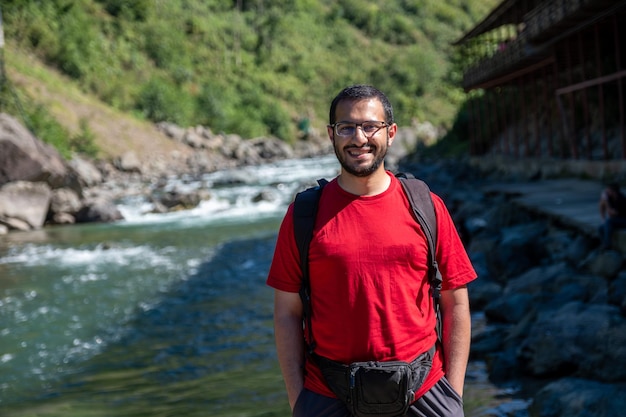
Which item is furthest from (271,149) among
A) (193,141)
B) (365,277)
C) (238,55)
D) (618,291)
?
(365,277)

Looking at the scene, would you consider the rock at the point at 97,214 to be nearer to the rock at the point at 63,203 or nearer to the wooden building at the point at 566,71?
the rock at the point at 63,203

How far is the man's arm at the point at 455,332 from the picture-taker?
2.95m

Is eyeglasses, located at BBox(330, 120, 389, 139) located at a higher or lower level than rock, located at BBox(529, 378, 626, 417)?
higher

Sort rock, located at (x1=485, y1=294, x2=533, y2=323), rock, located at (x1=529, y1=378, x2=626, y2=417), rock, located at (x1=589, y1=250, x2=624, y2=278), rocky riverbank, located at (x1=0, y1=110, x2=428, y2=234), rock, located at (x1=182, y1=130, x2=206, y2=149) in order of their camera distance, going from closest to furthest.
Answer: rock, located at (x1=529, y1=378, x2=626, y2=417) → rock, located at (x1=485, y1=294, x2=533, y2=323) → rock, located at (x1=589, y1=250, x2=624, y2=278) → rocky riverbank, located at (x1=0, y1=110, x2=428, y2=234) → rock, located at (x1=182, y1=130, x2=206, y2=149)

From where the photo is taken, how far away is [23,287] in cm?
1337

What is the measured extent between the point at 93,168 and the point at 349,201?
3129 centimetres

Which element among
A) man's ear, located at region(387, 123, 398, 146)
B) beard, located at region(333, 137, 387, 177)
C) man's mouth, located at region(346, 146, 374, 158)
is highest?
man's ear, located at region(387, 123, 398, 146)

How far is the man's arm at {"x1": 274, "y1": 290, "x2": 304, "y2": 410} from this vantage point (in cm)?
295

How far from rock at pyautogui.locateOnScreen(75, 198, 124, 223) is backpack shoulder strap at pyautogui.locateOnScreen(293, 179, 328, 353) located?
2084 cm

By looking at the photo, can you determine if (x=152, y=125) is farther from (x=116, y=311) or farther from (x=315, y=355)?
(x=315, y=355)

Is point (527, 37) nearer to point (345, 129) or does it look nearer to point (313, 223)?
point (345, 129)

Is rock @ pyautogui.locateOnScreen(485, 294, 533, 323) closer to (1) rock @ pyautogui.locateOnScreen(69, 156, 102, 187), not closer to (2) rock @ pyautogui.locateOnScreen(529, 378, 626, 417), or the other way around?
(2) rock @ pyautogui.locateOnScreen(529, 378, 626, 417)

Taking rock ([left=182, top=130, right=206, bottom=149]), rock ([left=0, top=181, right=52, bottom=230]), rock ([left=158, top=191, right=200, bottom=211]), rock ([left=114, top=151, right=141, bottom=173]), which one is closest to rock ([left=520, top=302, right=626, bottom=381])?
rock ([left=0, top=181, right=52, bottom=230])

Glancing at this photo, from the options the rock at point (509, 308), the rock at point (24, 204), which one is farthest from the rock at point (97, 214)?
the rock at point (509, 308)
